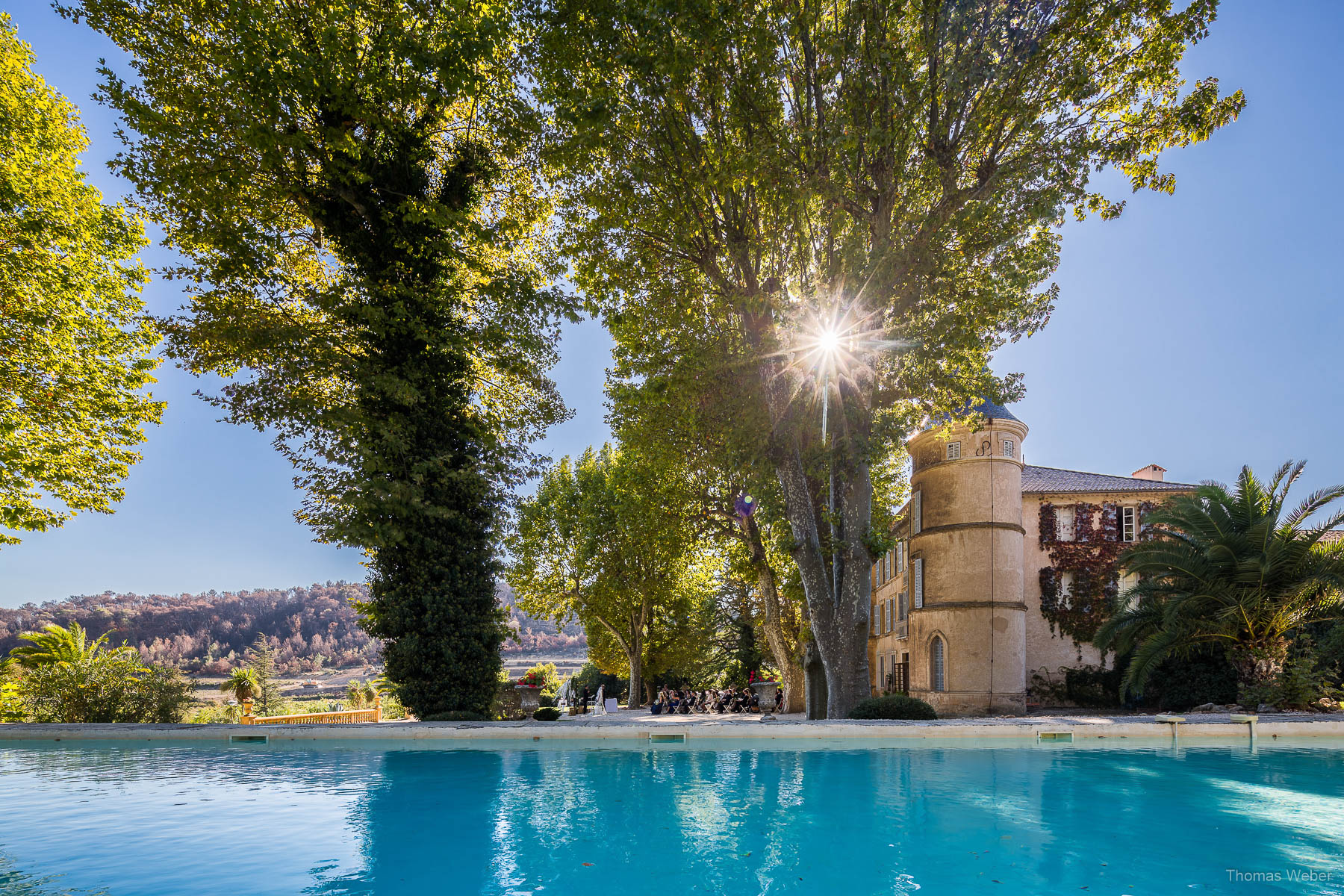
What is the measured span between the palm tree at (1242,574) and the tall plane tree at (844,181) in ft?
26.8

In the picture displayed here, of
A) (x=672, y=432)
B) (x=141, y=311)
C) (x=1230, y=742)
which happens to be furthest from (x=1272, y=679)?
(x=141, y=311)

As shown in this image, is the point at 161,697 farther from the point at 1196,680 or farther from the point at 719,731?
the point at 1196,680

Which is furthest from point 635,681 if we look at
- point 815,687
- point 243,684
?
point 243,684

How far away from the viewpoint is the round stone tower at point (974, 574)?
2319cm

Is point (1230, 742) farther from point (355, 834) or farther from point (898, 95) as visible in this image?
point (355, 834)

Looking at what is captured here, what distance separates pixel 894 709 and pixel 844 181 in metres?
10.2

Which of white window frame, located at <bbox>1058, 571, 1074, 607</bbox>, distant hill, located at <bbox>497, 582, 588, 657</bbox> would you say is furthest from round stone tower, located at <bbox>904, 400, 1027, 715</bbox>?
distant hill, located at <bbox>497, 582, 588, 657</bbox>

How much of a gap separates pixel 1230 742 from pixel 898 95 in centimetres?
1248

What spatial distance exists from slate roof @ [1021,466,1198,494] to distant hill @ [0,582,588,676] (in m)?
57.9

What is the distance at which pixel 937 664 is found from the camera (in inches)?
972

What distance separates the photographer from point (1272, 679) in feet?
57.4

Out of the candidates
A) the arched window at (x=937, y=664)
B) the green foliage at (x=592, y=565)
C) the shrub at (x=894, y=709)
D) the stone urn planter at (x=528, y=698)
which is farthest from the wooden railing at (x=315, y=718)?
the arched window at (x=937, y=664)

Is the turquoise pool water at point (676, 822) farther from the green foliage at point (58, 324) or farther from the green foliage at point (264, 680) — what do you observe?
the green foliage at point (264, 680)

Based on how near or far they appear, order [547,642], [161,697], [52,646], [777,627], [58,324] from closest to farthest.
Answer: [161,697], [58,324], [777,627], [52,646], [547,642]
